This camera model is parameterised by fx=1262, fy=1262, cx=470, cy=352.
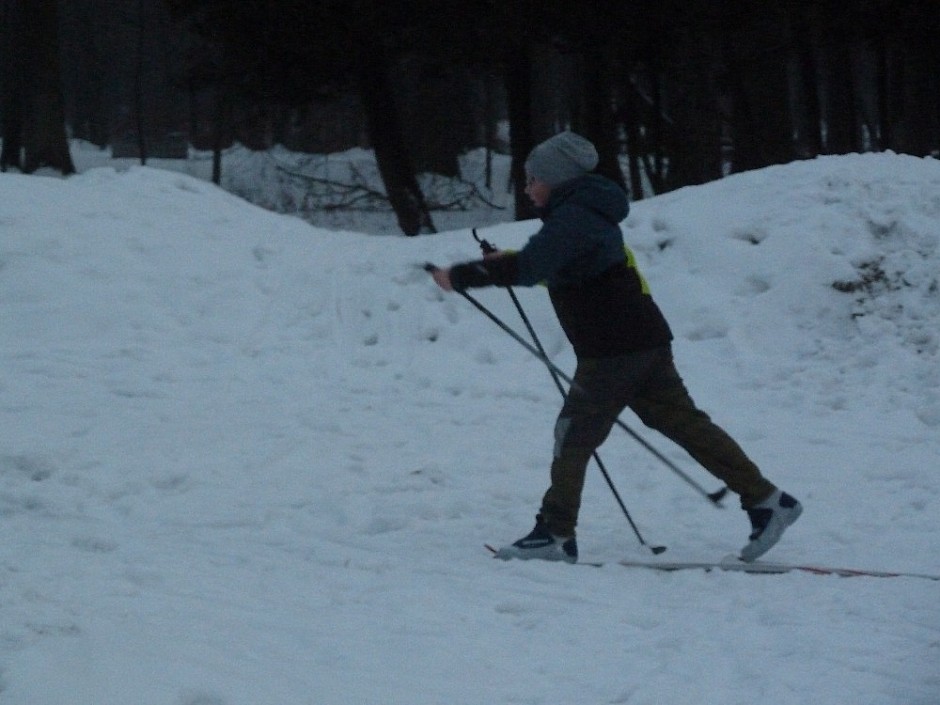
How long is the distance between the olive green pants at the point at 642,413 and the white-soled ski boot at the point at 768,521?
0.14 ft

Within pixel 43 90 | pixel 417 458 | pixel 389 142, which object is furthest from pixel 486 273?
pixel 43 90

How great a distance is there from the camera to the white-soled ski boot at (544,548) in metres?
5.57

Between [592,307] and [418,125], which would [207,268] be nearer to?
[592,307]

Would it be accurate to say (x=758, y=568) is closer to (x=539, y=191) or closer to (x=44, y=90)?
(x=539, y=191)

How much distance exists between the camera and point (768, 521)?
18.0 feet

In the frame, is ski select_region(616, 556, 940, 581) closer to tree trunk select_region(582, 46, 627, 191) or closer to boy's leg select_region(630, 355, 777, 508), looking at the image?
boy's leg select_region(630, 355, 777, 508)

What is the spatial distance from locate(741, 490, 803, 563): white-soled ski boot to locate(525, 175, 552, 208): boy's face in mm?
1626

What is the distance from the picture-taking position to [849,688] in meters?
4.01

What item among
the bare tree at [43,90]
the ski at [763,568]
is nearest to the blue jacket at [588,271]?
the ski at [763,568]

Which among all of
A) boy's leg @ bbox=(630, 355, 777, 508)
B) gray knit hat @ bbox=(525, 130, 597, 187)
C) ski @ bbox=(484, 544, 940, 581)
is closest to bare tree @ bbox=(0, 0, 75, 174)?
gray knit hat @ bbox=(525, 130, 597, 187)

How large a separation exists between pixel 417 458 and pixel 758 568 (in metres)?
2.66

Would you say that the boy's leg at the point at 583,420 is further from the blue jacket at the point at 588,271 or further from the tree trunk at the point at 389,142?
the tree trunk at the point at 389,142

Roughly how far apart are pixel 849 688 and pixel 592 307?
1994 mm

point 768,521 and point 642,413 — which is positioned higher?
point 642,413
